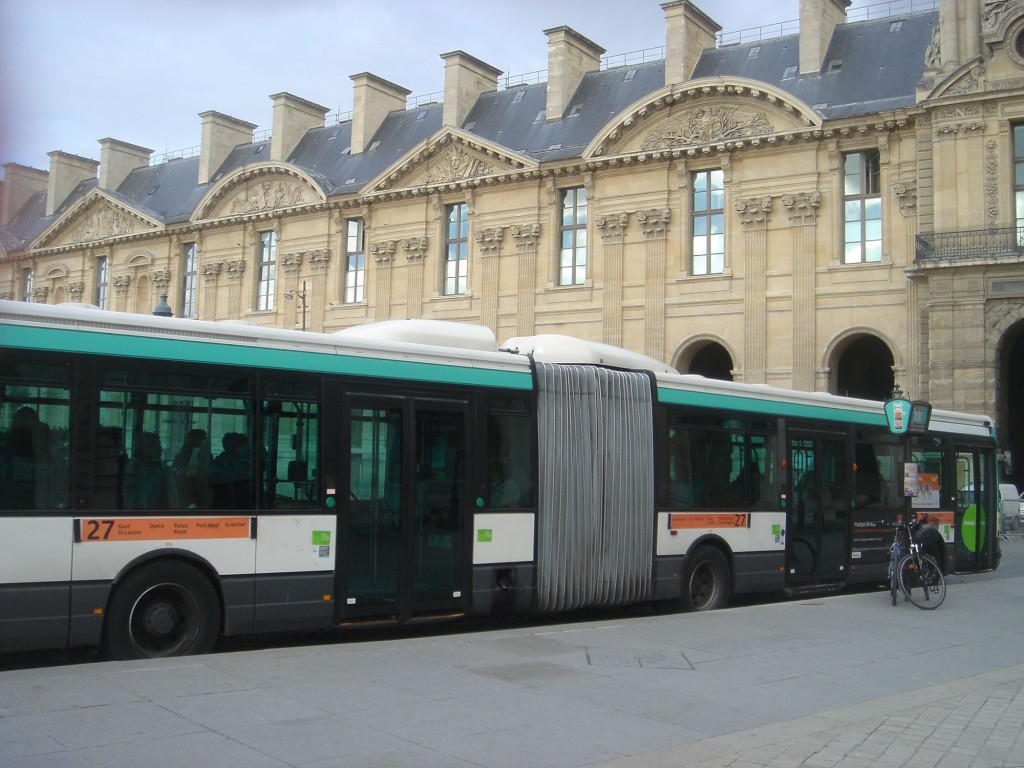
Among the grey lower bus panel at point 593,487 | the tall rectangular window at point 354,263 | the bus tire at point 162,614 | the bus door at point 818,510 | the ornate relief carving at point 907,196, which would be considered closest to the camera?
the bus tire at point 162,614

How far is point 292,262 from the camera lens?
46531 millimetres

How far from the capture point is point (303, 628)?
988 centimetres

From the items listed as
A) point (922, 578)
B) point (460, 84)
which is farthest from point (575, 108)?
point (922, 578)

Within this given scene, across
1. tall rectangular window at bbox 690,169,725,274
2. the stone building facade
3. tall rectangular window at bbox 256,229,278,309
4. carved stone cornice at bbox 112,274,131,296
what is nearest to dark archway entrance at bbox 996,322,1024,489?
the stone building facade

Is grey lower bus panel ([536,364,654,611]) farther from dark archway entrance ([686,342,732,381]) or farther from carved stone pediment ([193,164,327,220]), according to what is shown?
carved stone pediment ([193,164,327,220])

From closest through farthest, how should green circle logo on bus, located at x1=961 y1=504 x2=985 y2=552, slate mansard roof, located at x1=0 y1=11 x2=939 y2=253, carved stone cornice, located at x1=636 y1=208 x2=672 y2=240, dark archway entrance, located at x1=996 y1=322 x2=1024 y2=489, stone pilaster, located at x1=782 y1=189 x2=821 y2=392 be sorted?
green circle logo on bus, located at x1=961 y1=504 x2=985 y2=552 → stone pilaster, located at x1=782 y1=189 x2=821 y2=392 → slate mansard roof, located at x1=0 y1=11 x2=939 y2=253 → carved stone cornice, located at x1=636 y1=208 x2=672 y2=240 → dark archway entrance, located at x1=996 y1=322 x2=1024 y2=489

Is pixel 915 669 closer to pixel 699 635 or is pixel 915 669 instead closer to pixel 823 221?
pixel 699 635

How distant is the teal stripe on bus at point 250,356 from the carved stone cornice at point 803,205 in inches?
970

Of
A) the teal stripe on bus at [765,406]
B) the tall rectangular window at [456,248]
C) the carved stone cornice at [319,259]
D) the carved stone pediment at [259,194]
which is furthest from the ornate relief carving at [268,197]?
the teal stripe on bus at [765,406]

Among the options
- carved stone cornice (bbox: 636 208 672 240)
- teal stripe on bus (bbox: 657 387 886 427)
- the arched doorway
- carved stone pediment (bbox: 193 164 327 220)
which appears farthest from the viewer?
carved stone pediment (bbox: 193 164 327 220)

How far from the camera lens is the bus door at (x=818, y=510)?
15336mm

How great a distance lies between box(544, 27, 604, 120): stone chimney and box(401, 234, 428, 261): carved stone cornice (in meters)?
6.63

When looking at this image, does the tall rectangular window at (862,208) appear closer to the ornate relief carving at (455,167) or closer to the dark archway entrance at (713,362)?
the dark archway entrance at (713,362)

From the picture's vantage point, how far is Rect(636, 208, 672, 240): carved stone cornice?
121ft
